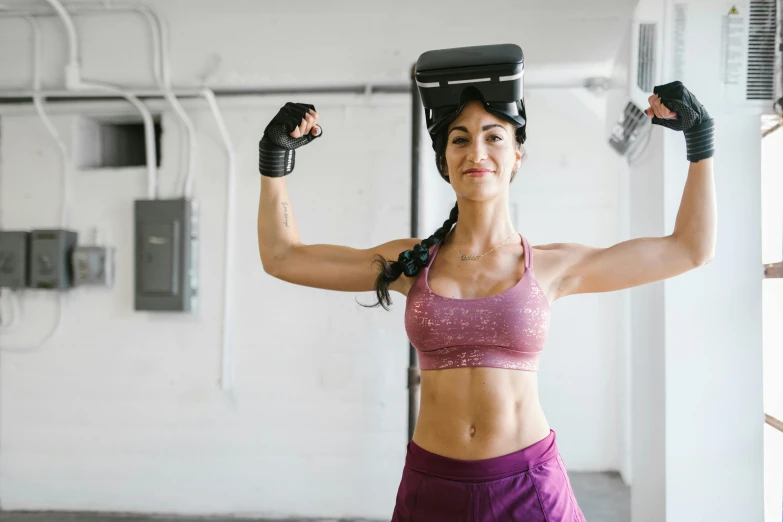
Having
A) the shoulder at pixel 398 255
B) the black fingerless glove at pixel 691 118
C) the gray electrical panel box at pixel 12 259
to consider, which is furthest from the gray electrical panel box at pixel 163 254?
the black fingerless glove at pixel 691 118

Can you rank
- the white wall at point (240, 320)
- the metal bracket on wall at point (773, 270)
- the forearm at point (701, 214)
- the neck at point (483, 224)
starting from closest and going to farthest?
the forearm at point (701, 214) → the neck at point (483, 224) → the metal bracket on wall at point (773, 270) → the white wall at point (240, 320)

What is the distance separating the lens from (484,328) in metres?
1.33

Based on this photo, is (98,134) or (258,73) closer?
(258,73)

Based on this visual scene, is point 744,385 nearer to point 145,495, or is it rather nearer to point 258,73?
point 258,73

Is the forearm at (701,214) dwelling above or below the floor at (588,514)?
above

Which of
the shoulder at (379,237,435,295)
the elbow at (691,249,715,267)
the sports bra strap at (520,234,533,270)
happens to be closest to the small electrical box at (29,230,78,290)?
the shoulder at (379,237,435,295)

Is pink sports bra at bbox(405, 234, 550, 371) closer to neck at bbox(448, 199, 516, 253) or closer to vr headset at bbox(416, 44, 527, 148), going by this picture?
neck at bbox(448, 199, 516, 253)

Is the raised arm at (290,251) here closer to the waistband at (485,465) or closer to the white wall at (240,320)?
the waistband at (485,465)

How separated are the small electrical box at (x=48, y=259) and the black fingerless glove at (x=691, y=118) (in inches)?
128

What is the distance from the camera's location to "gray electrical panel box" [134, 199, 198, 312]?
10.8 ft

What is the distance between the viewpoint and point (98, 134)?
12.2 feet

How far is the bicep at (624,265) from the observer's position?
4.58ft

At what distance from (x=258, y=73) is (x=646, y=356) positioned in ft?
8.34

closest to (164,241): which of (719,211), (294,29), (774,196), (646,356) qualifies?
(294,29)
